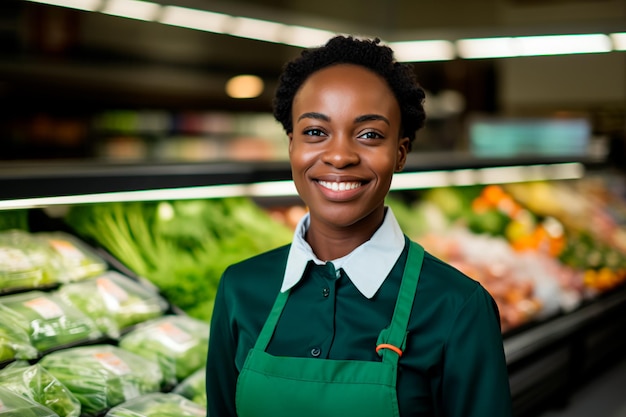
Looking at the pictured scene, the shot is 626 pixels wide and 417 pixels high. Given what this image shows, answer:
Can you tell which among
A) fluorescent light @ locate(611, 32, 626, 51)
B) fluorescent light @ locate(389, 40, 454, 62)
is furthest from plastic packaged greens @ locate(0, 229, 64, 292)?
fluorescent light @ locate(611, 32, 626, 51)

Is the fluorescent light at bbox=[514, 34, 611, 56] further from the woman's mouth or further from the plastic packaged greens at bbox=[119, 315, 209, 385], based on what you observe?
the woman's mouth

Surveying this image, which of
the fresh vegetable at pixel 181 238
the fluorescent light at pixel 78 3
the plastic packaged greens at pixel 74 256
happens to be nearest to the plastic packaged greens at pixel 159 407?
the fresh vegetable at pixel 181 238

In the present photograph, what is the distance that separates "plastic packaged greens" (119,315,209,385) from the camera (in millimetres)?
2504

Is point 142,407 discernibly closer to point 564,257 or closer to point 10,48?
point 564,257

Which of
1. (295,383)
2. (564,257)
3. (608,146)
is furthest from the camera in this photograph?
(608,146)

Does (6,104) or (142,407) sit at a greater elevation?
(6,104)

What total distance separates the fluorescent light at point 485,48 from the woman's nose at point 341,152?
2533 millimetres

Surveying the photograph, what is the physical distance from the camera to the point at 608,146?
820 centimetres

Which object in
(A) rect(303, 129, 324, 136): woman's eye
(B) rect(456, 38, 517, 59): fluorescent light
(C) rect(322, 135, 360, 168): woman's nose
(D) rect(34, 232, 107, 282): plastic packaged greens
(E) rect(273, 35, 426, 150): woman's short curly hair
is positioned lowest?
(D) rect(34, 232, 107, 282): plastic packaged greens

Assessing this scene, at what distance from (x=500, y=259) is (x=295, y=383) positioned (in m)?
3.11

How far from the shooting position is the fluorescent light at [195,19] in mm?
2965

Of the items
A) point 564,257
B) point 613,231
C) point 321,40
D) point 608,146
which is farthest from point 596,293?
point 608,146

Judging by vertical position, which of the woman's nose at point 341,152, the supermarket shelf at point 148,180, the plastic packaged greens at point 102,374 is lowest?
the plastic packaged greens at point 102,374

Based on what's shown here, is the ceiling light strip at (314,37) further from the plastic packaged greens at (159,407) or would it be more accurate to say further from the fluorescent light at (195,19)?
the plastic packaged greens at (159,407)
